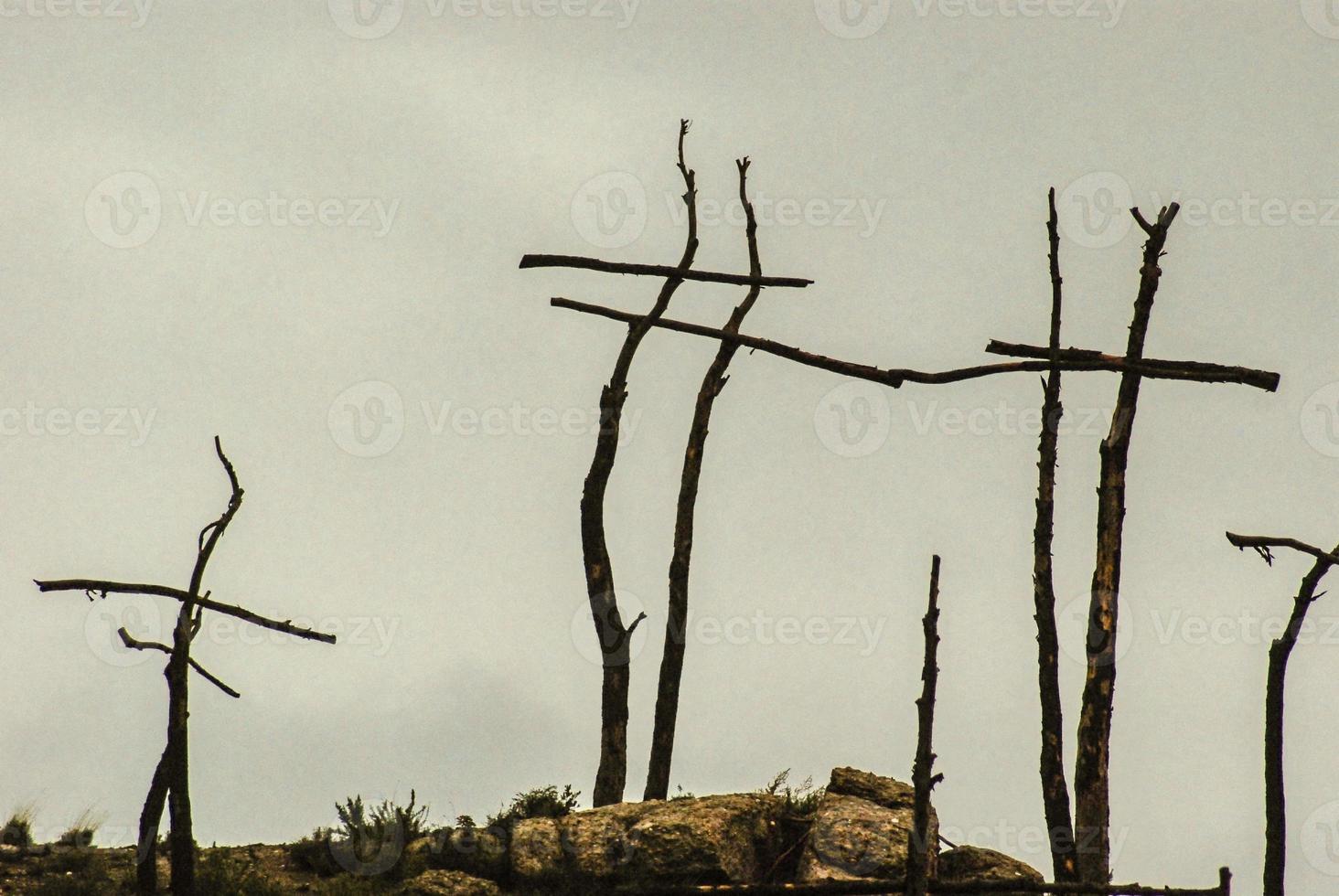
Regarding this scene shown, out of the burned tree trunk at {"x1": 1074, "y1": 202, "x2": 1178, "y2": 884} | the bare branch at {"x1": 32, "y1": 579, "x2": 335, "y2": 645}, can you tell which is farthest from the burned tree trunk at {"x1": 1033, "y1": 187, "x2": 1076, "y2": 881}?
the bare branch at {"x1": 32, "y1": 579, "x2": 335, "y2": 645}

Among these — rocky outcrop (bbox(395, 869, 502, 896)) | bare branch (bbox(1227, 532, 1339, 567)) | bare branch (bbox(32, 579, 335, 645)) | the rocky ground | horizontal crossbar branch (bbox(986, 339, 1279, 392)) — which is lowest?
rocky outcrop (bbox(395, 869, 502, 896))

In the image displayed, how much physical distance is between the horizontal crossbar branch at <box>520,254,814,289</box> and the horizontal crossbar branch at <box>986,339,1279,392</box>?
15.2ft

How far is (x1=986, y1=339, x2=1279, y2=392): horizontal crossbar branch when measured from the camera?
17547 millimetres

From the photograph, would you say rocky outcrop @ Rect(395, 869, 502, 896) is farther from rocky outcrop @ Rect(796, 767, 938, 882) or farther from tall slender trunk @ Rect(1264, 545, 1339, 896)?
tall slender trunk @ Rect(1264, 545, 1339, 896)

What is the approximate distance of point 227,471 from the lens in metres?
16.9

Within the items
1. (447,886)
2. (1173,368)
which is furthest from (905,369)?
(447,886)

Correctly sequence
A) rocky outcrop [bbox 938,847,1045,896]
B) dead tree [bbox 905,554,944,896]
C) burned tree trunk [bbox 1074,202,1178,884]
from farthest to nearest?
burned tree trunk [bbox 1074,202,1178,884] → rocky outcrop [bbox 938,847,1045,896] → dead tree [bbox 905,554,944,896]

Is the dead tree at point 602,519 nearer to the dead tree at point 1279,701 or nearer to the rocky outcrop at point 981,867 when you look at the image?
the rocky outcrop at point 981,867

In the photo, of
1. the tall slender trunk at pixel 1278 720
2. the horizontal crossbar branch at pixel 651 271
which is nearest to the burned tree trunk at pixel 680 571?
the horizontal crossbar branch at pixel 651 271

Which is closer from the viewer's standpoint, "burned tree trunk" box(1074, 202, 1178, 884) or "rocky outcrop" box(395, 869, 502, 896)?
"rocky outcrop" box(395, 869, 502, 896)

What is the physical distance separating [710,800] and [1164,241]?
9.49 metres

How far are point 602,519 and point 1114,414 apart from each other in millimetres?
6669

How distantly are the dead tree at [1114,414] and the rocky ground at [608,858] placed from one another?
7.44ft

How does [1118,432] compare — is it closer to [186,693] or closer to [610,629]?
[610,629]
